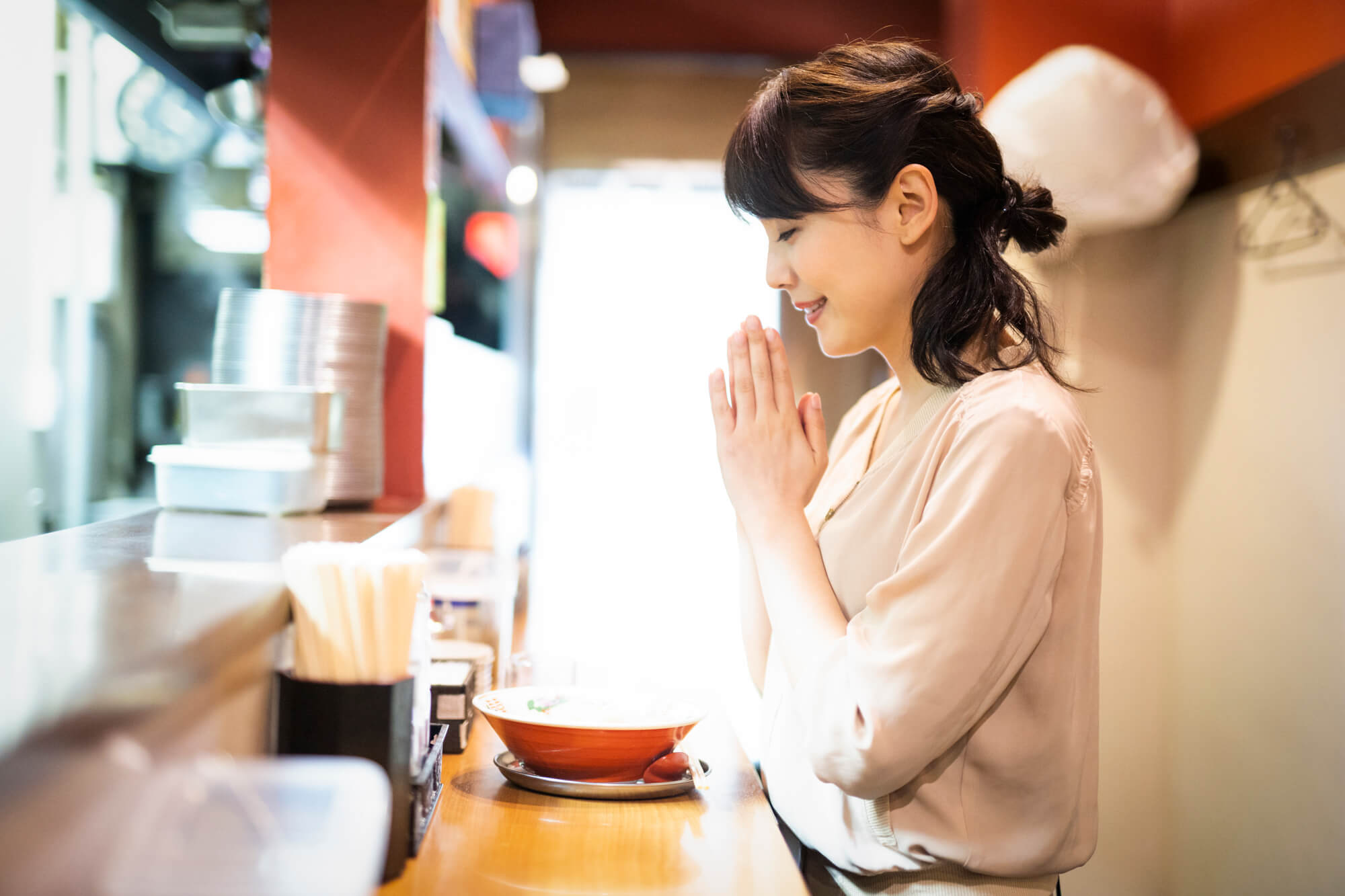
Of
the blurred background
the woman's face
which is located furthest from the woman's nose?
the blurred background

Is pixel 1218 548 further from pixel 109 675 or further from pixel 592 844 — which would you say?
pixel 109 675

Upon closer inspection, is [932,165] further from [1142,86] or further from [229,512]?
[1142,86]

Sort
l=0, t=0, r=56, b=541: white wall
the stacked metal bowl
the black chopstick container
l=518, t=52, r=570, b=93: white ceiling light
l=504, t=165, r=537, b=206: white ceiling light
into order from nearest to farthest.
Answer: the black chopstick container, the stacked metal bowl, l=0, t=0, r=56, b=541: white wall, l=518, t=52, r=570, b=93: white ceiling light, l=504, t=165, r=537, b=206: white ceiling light

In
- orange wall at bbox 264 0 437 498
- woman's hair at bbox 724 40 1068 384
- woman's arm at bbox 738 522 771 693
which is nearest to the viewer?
woman's hair at bbox 724 40 1068 384

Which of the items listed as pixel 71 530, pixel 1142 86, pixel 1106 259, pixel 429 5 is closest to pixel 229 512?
pixel 71 530

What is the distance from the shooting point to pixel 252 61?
2152 millimetres

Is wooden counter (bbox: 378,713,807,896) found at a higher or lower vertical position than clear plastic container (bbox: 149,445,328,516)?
lower

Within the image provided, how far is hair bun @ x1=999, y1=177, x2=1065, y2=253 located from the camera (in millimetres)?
1242

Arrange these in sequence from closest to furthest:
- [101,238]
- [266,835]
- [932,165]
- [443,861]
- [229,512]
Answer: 1. [266,835]
2. [443,861]
3. [932,165]
4. [229,512]
5. [101,238]

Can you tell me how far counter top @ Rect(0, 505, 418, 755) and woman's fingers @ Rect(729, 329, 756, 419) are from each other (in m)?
0.55

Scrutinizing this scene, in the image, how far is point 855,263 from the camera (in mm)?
1177

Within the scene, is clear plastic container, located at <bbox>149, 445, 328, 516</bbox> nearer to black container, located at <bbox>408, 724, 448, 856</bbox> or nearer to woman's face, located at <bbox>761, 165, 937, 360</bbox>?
black container, located at <bbox>408, 724, 448, 856</bbox>

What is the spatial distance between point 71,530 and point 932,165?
3.63ft

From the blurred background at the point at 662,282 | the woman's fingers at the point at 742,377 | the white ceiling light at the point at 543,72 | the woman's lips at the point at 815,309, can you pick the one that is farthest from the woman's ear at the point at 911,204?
the white ceiling light at the point at 543,72
